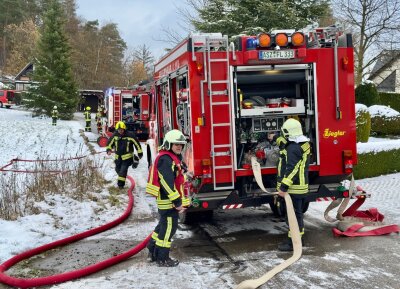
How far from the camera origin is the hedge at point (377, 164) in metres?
11.0

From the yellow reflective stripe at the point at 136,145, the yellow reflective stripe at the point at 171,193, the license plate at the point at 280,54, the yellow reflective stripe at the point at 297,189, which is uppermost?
the license plate at the point at 280,54

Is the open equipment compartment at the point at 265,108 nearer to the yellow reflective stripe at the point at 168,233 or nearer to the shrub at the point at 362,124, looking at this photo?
the yellow reflective stripe at the point at 168,233

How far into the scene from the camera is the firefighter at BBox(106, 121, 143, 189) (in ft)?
33.1

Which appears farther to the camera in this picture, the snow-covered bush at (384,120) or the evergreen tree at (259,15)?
the evergreen tree at (259,15)

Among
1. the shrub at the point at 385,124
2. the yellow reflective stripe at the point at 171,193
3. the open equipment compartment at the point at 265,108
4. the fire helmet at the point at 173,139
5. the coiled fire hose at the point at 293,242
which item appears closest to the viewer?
the coiled fire hose at the point at 293,242

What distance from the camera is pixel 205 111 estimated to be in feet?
19.9

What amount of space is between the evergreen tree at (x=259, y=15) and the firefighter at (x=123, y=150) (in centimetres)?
A: 880

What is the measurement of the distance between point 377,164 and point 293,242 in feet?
→ 21.9

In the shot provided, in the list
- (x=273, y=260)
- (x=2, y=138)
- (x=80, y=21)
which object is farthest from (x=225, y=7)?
(x=80, y=21)

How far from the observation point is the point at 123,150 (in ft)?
33.3

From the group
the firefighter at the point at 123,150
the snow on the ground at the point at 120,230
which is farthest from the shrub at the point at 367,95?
the firefighter at the point at 123,150

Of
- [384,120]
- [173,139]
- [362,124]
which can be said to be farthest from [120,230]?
[384,120]

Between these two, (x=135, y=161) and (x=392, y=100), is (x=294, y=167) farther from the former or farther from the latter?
(x=392, y=100)

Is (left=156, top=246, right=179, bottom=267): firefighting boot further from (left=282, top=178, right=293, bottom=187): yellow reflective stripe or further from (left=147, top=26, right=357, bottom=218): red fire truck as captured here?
(left=282, top=178, right=293, bottom=187): yellow reflective stripe
